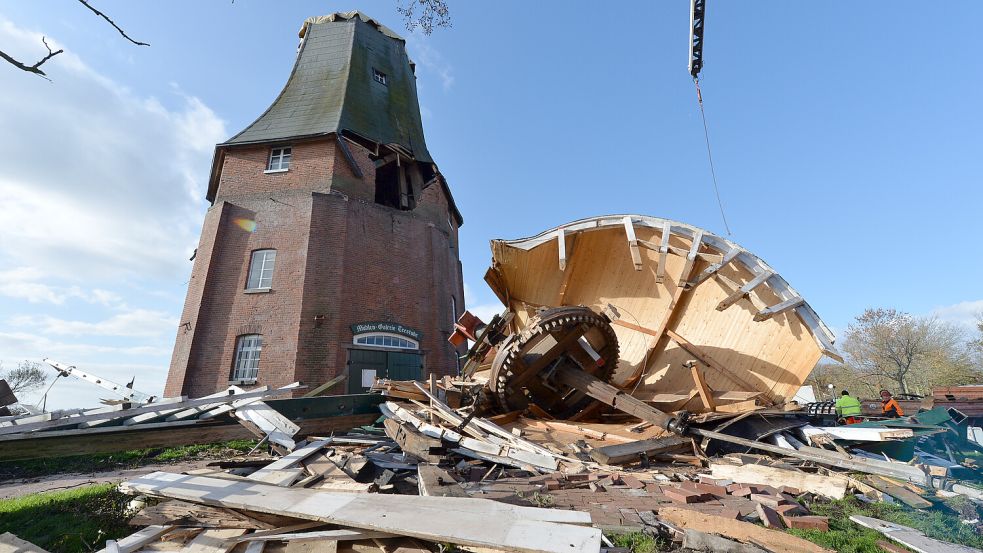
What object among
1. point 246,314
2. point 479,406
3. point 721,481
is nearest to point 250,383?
point 246,314

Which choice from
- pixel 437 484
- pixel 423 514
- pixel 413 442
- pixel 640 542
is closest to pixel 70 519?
pixel 413 442

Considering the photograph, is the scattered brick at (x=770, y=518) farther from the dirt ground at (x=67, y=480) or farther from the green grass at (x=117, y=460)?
the green grass at (x=117, y=460)

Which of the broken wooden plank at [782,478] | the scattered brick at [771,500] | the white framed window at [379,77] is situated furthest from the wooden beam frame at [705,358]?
the white framed window at [379,77]

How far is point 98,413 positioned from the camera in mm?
7535

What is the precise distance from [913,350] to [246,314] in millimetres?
51348

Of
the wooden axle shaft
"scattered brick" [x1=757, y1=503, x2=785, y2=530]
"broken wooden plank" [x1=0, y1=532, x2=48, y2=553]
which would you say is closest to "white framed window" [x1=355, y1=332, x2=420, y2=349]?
the wooden axle shaft

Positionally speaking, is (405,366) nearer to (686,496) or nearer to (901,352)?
(686,496)

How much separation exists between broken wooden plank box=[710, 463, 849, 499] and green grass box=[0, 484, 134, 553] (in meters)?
6.58

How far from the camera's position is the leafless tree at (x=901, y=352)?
3534 centimetres

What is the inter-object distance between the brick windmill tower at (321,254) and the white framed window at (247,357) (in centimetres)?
4

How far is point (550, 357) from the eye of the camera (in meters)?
7.23

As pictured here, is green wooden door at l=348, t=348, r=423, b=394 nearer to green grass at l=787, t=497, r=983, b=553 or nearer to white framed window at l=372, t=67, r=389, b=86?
green grass at l=787, t=497, r=983, b=553

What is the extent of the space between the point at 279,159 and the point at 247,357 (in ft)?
27.9

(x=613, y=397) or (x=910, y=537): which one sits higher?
(x=613, y=397)
